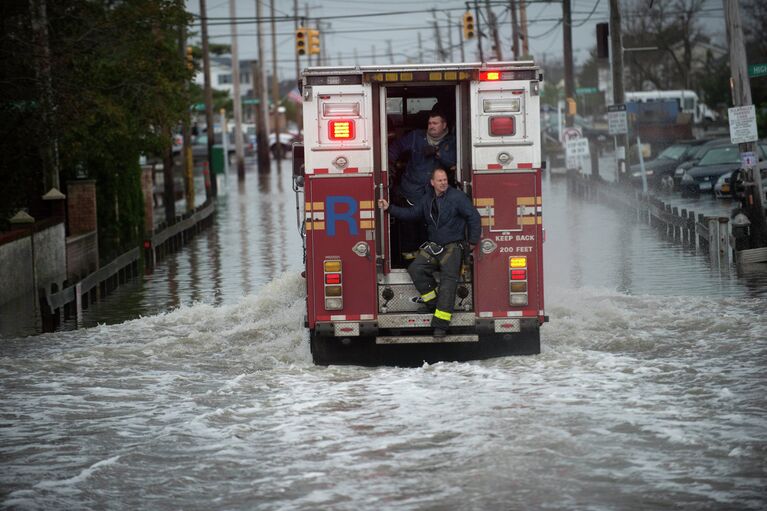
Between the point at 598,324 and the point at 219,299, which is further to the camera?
the point at 219,299

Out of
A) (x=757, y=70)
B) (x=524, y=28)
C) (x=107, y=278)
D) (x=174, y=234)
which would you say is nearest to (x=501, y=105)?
(x=107, y=278)

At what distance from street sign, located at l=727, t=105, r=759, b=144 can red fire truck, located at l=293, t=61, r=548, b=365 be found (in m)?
10.8

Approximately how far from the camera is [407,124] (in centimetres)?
1512

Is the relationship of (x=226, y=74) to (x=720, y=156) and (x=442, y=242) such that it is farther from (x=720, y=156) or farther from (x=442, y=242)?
(x=442, y=242)

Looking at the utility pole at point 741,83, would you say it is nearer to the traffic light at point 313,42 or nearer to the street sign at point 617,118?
the street sign at point 617,118

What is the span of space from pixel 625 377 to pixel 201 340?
18.4 ft

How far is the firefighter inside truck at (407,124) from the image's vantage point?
559 inches

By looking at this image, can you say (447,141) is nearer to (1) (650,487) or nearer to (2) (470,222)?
(2) (470,222)

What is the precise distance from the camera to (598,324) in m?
15.7

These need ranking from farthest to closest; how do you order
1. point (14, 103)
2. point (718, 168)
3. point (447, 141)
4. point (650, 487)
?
1. point (718, 168)
2. point (14, 103)
3. point (447, 141)
4. point (650, 487)

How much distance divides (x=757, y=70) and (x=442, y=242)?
12189 mm

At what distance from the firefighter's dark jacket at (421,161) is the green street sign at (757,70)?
1099cm

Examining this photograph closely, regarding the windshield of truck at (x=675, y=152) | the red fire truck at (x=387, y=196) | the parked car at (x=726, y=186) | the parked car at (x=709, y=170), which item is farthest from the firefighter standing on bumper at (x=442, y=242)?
the windshield of truck at (x=675, y=152)

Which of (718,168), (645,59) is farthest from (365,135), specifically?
(645,59)
